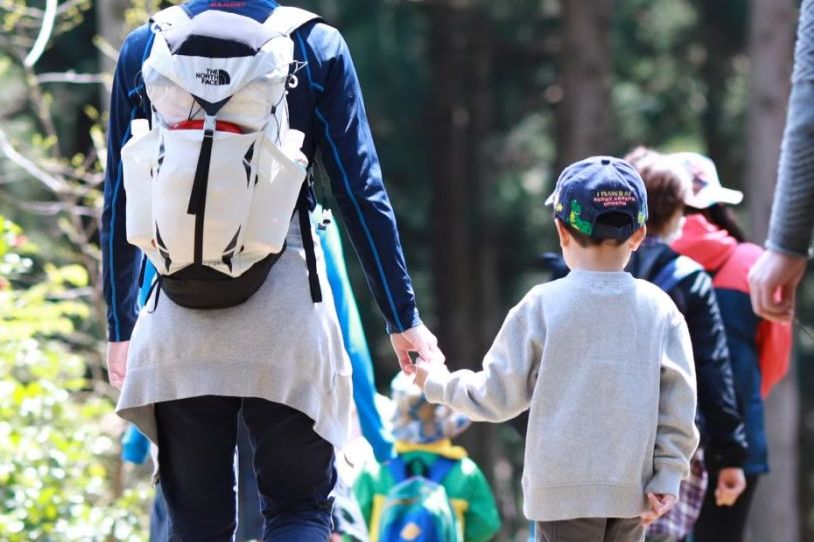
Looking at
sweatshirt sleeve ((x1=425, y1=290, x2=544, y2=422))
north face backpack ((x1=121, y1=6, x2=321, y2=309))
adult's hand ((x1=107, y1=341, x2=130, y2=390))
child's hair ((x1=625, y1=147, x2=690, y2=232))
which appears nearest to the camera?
north face backpack ((x1=121, y1=6, x2=321, y2=309))

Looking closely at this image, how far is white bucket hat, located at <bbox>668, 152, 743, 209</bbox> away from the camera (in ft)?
17.5

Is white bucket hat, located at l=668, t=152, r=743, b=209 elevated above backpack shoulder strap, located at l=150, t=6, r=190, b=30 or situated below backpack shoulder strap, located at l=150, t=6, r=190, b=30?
below

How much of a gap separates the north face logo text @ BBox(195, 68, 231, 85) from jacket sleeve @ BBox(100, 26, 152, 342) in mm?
367

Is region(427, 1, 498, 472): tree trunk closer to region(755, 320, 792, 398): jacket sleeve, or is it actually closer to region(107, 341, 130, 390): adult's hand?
region(755, 320, 792, 398): jacket sleeve

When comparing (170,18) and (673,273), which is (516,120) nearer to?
(673,273)

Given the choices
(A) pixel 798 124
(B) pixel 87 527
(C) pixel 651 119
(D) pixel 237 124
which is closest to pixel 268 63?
(D) pixel 237 124

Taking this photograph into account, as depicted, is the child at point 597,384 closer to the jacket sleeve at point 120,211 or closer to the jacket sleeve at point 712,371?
the jacket sleeve at point 120,211

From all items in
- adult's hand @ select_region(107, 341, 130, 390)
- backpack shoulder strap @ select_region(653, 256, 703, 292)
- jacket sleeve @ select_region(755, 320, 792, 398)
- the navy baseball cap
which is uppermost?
the navy baseball cap

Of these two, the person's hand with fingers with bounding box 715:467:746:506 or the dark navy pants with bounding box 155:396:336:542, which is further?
the person's hand with fingers with bounding box 715:467:746:506

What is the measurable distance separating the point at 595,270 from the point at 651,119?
16185 mm

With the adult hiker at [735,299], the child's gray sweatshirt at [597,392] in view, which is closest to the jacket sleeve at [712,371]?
the adult hiker at [735,299]

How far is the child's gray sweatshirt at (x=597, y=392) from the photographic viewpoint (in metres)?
3.54

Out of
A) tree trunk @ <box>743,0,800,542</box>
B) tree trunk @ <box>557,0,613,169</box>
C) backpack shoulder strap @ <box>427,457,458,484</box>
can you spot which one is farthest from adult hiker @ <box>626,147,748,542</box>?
tree trunk @ <box>557,0,613,169</box>

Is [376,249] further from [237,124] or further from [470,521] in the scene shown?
[470,521]
